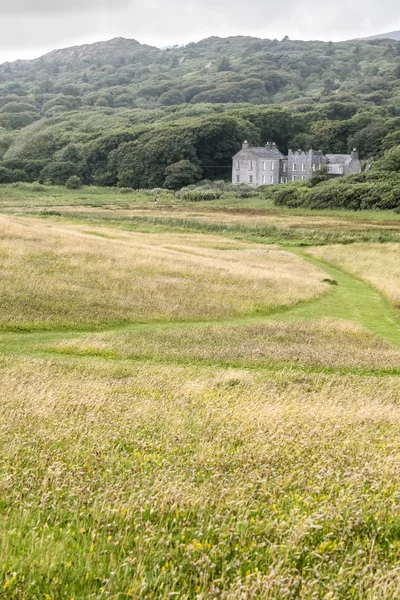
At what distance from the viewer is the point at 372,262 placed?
5056 centimetres

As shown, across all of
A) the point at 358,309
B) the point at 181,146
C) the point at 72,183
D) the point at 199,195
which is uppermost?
the point at 181,146

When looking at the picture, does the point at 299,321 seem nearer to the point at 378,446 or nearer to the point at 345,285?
the point at 345,285

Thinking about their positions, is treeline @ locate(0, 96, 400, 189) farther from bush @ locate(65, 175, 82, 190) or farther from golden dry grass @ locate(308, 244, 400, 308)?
golden dry grass @ locate(308, 244, 400, 308)

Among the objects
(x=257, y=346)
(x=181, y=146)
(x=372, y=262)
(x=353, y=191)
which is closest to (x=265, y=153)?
(x=181, y=146)

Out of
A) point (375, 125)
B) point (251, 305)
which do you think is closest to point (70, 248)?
point (251, 305)

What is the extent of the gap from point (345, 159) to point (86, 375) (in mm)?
129111

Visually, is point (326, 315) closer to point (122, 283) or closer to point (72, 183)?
point (122, 283)

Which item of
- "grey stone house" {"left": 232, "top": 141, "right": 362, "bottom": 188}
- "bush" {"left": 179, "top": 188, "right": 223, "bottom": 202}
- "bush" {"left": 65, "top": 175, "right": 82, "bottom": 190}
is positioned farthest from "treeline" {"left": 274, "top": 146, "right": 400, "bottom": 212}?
"bush" {"left": 65, "top": 175, "right": 82, "bottom": 190}

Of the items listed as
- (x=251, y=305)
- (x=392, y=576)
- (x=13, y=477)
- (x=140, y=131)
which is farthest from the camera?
(x=140, y=131)

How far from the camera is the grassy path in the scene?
74.4ft

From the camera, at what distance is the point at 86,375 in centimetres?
1708

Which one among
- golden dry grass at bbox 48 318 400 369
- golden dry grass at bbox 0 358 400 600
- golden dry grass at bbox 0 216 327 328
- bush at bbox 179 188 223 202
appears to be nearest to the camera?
golden dry grass at bbox 0 358 400 600

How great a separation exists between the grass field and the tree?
108 m

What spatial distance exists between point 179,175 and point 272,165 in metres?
23.0
